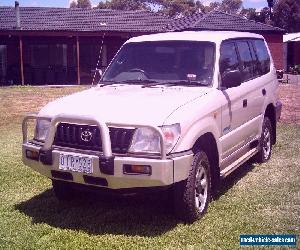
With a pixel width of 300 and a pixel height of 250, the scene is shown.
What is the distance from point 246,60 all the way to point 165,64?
4.88 ft

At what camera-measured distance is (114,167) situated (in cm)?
404

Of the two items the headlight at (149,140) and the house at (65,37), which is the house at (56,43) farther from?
the headlight at (149,140)

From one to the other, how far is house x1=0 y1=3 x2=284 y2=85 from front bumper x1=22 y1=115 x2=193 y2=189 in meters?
19.9

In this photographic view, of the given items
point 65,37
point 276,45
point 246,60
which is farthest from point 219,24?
point 246,60

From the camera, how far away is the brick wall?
93.4 ft

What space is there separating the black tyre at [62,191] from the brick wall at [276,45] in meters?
25.3

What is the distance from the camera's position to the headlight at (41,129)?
461 centimetres

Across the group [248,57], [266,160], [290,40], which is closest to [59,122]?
[248,57]

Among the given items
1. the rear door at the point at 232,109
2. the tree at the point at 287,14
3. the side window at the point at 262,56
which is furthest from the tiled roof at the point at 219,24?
the tree at the point at 287,14

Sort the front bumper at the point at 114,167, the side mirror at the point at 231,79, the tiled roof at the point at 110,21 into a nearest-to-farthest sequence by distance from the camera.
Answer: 1. the front bumper at the point at 114,167
2. the side mirror at the point at 231,79
3. the tiled roof at the point at 110,21

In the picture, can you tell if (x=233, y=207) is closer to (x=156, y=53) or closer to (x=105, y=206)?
(x=105, y=206)

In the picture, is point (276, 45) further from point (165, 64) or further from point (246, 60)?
point (165, 64)

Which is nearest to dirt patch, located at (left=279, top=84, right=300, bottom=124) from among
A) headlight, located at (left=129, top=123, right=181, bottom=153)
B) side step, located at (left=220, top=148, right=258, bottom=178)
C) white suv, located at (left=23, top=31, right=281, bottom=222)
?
side step, located at (left=220, top=148, right=258, bottom=178)

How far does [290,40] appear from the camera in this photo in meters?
35.6
